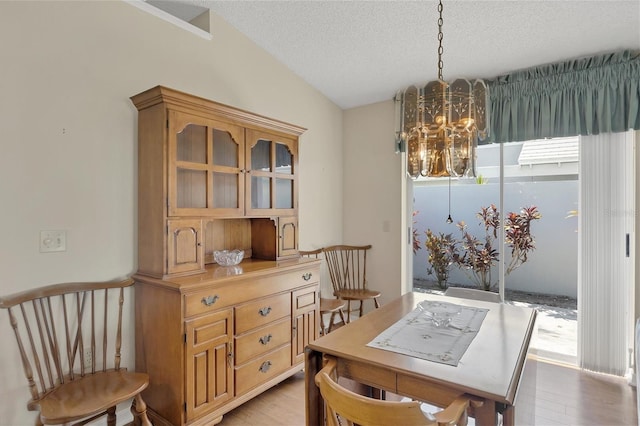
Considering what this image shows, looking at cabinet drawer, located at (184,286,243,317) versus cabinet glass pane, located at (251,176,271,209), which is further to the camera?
cabinet glass pane, located at (251,176,271,209)

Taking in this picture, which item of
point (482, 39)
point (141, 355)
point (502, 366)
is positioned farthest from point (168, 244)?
point (482, 39)

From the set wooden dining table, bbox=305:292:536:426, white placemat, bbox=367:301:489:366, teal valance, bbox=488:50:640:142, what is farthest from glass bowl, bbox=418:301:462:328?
teal valance, bbox=488:50:640:142

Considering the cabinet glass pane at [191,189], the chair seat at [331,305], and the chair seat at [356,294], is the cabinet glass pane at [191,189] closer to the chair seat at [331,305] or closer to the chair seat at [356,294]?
the chair seat at [331,305]

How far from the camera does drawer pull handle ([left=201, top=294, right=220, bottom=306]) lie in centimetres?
205

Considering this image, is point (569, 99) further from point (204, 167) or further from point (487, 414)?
point (204, 167)

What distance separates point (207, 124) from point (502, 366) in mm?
2068

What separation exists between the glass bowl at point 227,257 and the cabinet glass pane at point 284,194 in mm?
509

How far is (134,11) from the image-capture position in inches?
90.6

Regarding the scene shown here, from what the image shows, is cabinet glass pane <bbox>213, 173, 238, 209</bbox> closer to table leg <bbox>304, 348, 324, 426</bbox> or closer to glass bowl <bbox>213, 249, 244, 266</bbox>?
glass bowl <bbox>213, 249, 244, 266</bbox>

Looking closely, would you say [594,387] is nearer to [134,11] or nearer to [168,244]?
[168,244]

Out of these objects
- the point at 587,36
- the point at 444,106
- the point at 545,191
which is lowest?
the point at 545,191

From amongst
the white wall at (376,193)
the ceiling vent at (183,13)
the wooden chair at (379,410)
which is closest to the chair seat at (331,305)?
the white wall at (376,193)

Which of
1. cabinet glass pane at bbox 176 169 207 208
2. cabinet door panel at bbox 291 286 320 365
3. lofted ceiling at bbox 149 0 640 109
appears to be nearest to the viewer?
cabinet glass pane at bbox 176 169 207 208

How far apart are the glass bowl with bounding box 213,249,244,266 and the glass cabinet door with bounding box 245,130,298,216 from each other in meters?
0.32
